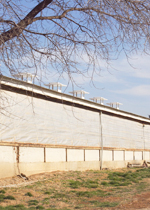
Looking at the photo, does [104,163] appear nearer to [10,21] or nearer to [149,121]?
[149,121]

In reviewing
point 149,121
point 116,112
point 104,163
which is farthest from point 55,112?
point 149,121

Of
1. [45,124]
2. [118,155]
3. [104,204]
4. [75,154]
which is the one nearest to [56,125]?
[45,124]

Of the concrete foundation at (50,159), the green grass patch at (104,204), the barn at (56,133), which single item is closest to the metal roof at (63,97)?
the barn at (56,133)

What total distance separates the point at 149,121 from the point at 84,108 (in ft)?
40.3

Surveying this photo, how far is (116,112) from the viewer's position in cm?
2436

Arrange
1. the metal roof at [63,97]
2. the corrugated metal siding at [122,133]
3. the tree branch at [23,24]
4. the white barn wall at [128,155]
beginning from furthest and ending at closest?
1. the white barn wall at [128,155]
2. the corrugated metal siding at [122,133]
3. the metal roof at [63,97]
4. the tree branch at [23,24]

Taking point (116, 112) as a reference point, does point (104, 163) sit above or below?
below

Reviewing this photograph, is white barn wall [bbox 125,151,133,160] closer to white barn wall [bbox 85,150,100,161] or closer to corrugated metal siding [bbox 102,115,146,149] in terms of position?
corrugated metal siding [bbox 102,115,146,149]

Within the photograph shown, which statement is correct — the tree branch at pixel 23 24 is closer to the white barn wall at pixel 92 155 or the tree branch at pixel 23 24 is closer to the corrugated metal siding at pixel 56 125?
Result: the corrugated metal siding at pixel 56 125

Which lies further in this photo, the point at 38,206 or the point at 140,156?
the point at 140,156

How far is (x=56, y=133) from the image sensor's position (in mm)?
17000

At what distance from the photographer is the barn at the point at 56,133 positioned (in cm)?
1350

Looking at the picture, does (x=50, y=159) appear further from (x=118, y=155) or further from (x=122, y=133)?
(x=122, y=133)

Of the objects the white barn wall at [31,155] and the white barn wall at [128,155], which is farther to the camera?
the white barn wall at [128,155]
